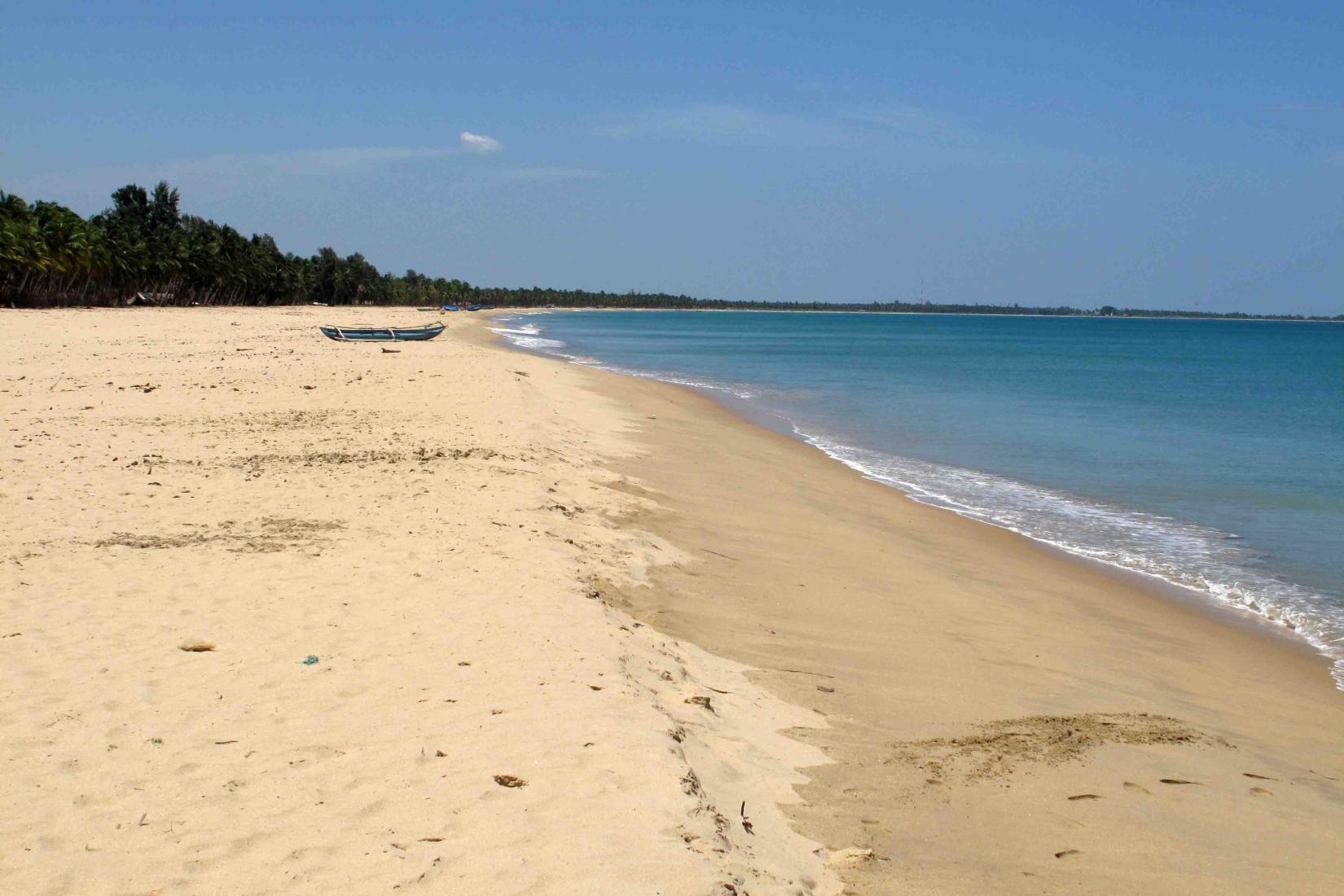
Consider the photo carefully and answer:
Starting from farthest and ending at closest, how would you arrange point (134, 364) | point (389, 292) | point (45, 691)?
point (389, 292)
point (134, 364)
point (45, 691)

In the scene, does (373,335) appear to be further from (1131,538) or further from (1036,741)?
(1036,741)

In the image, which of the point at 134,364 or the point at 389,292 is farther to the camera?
the point at 389,292

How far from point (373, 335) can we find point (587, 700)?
36242 mm

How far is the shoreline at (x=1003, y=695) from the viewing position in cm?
464

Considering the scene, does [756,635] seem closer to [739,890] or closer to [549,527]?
[549,527]

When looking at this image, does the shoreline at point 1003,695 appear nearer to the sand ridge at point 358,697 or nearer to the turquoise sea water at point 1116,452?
the sand ridge at point 358,697

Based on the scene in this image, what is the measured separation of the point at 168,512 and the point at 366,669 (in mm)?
4575

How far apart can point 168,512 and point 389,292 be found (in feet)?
435

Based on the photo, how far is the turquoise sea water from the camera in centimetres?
1232

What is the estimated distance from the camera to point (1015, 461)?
808 inches

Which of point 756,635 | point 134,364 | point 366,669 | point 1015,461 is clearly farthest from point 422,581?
point 134,364

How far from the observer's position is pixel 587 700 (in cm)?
537

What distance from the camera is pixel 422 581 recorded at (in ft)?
24.4

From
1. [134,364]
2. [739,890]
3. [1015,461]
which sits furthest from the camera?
[134,364]
